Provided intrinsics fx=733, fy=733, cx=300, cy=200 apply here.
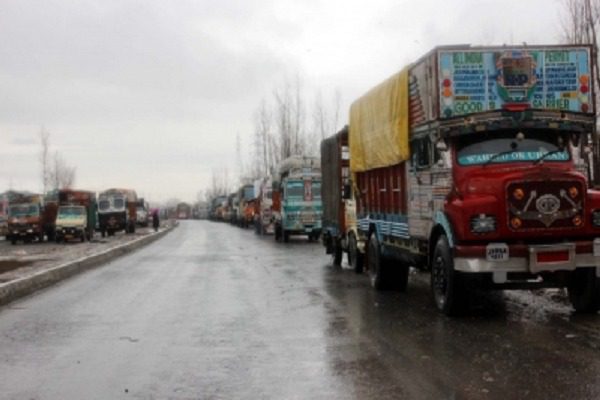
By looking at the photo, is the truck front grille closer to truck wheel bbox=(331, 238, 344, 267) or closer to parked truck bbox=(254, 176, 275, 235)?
truck wheel bbox=(331, 238, 344, 267)

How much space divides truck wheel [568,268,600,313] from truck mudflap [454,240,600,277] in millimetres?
527

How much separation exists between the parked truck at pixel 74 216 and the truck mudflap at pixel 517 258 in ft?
124

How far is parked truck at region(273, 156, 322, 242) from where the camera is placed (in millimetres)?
34281

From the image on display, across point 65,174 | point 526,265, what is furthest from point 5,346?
point 65,174

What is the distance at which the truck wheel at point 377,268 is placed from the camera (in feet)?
45.3

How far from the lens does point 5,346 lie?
897 cm

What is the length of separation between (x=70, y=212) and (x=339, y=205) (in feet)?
98.0

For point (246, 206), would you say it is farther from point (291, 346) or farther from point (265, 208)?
point (291, 346)

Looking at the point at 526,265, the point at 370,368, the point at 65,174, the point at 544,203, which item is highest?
the point at 65,174

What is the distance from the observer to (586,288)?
392 inches

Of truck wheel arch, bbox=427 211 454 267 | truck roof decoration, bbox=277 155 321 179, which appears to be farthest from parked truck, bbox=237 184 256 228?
truck wheel arch, bbox=427 211 454 267

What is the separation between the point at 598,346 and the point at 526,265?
1.63 m

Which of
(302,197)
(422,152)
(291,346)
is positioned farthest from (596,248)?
(302,197)

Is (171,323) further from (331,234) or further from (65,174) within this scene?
(65,174)
